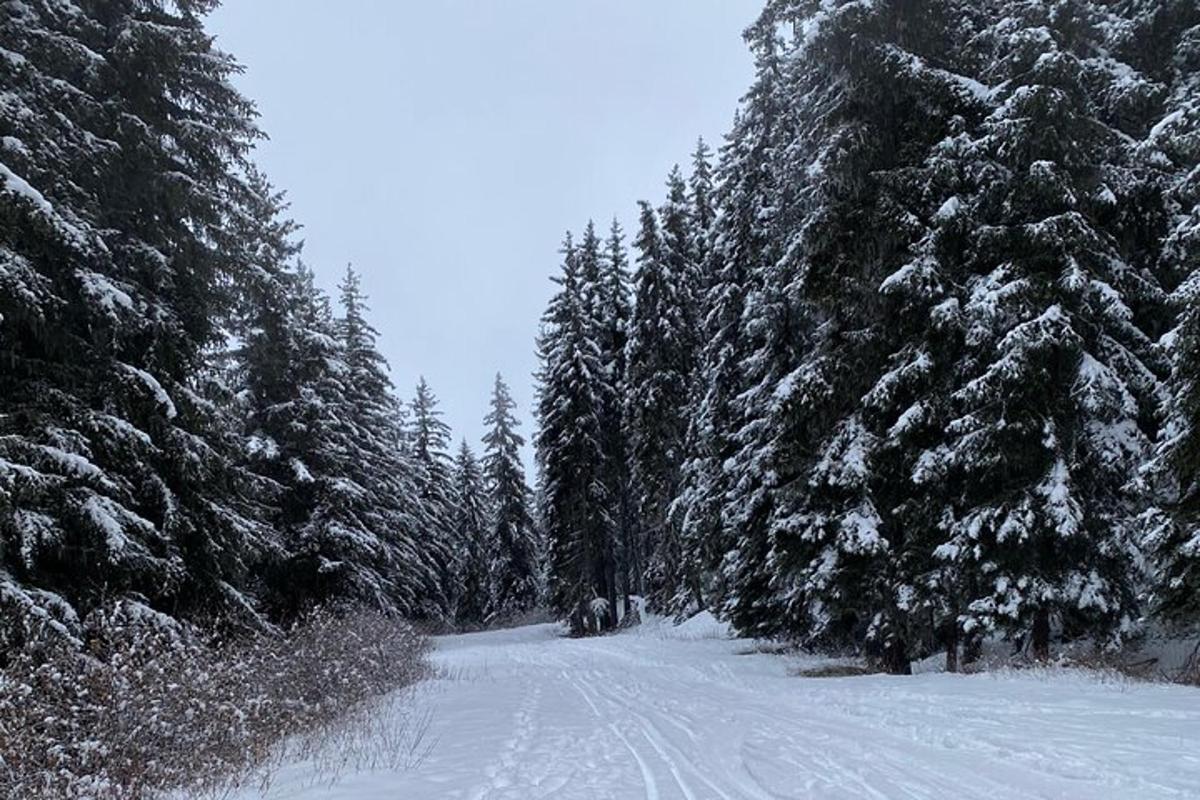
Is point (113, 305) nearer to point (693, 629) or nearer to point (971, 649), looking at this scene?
point (971, 649)

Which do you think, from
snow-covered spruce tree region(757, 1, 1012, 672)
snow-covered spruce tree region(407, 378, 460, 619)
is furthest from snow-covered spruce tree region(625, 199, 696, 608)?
snow-covered spruce tree region(407, 378, 460, 619)

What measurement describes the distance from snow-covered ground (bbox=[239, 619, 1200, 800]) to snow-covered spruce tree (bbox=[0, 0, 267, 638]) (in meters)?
4.00

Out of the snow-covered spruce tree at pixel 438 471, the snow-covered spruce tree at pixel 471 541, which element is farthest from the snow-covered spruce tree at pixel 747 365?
the snow-covered spruce tree at pixel 471 541

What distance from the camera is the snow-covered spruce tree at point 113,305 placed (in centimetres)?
864

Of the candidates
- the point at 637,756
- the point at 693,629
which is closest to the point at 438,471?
the point at 693,629

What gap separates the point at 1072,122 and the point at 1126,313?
333 cm

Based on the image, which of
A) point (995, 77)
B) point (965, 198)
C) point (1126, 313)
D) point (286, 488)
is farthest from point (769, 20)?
point (286, 488)

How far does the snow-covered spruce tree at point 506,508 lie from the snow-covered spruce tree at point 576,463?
388 inches

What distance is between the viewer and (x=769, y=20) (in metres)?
17.2

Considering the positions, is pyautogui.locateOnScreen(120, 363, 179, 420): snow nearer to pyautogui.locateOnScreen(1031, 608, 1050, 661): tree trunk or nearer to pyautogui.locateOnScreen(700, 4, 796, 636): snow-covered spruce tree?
pyautogui.locateOnScreen(700, 4, 796, 636): snow-covered spruce tree

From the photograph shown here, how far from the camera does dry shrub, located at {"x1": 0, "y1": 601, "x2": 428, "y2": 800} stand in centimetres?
598

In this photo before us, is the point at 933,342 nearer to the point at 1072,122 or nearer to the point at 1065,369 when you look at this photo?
the point at 1065,369

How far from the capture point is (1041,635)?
12.4 m

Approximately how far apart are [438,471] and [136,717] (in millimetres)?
40061
